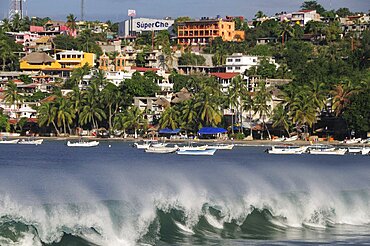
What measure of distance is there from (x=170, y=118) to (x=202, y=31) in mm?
66824

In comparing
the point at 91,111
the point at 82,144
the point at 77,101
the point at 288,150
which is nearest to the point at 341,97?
the point at 288,150

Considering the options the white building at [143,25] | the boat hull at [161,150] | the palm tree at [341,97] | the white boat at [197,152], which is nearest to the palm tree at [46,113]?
the boat hull at [161,150]

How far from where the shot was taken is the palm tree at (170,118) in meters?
103

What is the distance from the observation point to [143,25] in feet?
607

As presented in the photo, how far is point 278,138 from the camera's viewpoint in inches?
3969

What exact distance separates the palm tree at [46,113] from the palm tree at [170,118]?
12.7m

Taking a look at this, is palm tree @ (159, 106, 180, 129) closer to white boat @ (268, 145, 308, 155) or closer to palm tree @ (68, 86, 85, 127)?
palm tree @ (68, 86, 85, 127)

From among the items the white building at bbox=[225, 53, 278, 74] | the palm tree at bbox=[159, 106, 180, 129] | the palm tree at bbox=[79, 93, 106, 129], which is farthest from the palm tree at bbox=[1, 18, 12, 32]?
the palm tree at bbox=[159, 106, 180, 129]

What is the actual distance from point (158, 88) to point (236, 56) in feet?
65.0

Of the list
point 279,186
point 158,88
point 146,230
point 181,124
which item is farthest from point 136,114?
point 146,230

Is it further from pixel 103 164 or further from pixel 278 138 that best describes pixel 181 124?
pixel 103 164

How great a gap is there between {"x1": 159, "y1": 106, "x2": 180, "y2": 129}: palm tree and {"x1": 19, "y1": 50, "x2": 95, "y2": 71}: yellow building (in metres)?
37.3

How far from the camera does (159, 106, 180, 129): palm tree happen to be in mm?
102625

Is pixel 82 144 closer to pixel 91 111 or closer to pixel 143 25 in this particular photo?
pixel 91 111
